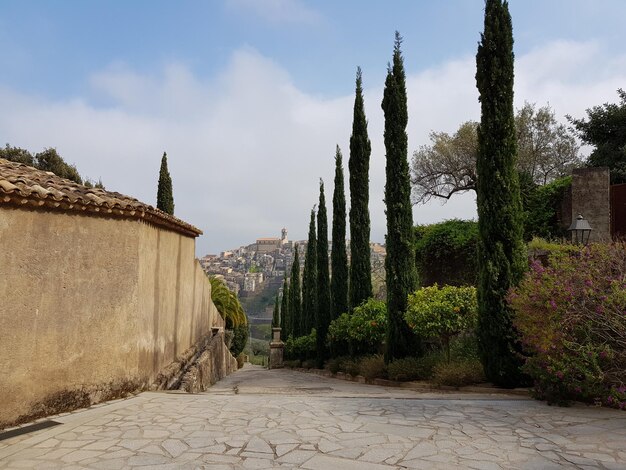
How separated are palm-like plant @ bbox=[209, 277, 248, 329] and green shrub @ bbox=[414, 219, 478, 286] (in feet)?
58.7

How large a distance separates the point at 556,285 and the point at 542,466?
2.99 metres

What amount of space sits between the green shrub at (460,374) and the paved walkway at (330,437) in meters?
1.97

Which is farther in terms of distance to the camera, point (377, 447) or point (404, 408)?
point (404, 408)

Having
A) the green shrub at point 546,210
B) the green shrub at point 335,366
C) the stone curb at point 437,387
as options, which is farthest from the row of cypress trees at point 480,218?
the green shrub at point 546,210

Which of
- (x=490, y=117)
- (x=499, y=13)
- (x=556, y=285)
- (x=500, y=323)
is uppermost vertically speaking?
(x=499, y=13)

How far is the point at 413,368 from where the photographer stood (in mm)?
10031

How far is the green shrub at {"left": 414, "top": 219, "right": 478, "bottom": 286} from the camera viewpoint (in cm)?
1603

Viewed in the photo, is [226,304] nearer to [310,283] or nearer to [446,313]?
[310,283]

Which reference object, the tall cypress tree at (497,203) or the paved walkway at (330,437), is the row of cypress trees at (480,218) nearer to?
the tall cypress tree at (497,203)

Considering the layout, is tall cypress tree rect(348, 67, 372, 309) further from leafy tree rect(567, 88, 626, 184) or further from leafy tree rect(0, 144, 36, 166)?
leafy tree rect(0, 144, 36, 166)

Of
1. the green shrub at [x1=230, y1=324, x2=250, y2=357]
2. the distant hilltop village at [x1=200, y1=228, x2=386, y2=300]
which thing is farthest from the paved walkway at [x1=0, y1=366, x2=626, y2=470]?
the distant hilltop village at [x1=200, y1=228, x2=386, y2=300]

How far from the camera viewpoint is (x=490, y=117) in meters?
8.87

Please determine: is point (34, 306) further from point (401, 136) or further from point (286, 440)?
point (401, 136)

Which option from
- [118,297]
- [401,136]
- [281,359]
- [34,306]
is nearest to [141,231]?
[118,297]
